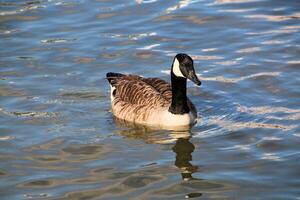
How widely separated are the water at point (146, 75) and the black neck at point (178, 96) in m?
0.44

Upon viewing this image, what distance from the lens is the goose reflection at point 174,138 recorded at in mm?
12242

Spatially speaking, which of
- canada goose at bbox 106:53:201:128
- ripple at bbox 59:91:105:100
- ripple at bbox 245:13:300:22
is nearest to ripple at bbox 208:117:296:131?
canada goose at bbox 106:53:201:128

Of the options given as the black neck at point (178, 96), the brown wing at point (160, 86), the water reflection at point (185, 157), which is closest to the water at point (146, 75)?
the water reflection at point (185, 157)

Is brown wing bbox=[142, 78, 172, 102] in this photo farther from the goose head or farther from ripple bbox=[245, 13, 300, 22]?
ripple bbox=[245, 13, 300, 22]

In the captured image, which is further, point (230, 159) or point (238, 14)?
point (238, 14)

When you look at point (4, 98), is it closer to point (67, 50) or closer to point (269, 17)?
point (67, 50)

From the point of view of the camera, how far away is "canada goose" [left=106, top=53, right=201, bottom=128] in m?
13.8

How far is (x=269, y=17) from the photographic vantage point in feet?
63.1

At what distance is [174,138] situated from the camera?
13.5m

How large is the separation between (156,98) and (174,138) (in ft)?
4.02

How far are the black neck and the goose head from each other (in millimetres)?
164

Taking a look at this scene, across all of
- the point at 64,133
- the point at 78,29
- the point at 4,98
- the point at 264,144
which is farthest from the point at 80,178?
the point at 78,29

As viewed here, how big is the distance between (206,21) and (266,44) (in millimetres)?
2254

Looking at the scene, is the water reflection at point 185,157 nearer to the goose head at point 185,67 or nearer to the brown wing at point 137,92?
the goose head at point 185,67
